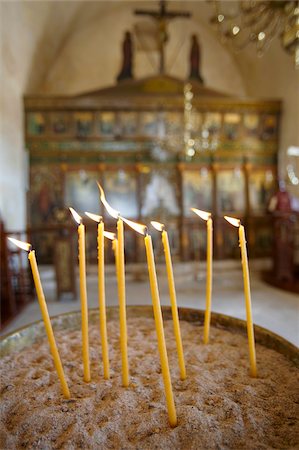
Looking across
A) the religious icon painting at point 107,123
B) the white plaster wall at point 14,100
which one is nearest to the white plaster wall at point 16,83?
the white plaster wall at point 14,100

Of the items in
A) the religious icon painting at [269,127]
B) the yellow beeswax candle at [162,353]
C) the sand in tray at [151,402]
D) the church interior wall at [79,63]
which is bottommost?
the sand in tray at [151,402]

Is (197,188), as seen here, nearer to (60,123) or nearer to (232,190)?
(232,190)

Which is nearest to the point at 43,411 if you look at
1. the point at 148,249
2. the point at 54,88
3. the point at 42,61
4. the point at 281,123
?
the point at 148,249

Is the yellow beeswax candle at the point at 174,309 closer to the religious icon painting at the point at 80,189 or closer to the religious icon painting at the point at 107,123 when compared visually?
the religious icon painting at the point at 80,189

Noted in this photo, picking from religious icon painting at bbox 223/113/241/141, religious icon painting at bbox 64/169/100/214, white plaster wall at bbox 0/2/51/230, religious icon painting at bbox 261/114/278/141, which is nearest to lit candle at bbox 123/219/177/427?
white plaster wall at bbox 0/2/51/230

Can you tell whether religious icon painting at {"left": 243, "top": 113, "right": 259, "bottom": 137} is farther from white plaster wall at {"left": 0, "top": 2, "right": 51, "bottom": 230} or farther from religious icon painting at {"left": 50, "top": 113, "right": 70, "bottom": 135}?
white plaster wall at {"left": 0, "top": 2, "right": 51, "bottom": 230}

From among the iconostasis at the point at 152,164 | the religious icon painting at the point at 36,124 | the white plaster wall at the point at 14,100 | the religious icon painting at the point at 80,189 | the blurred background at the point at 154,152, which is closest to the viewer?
the white plaster wall at the point at 14,100

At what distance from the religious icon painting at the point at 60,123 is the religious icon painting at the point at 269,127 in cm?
522

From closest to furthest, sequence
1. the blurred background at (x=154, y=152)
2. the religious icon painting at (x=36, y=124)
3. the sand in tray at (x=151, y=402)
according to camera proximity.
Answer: the sand in tray at (x=151, y=402) < the blurred background at (x=154, y=152) < the religious icon painting at (x=36, y=124)

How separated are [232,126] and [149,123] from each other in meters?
2.25

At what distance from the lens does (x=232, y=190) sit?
8.47 meters

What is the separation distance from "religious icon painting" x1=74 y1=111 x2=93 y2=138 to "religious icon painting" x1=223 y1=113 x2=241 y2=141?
3566 millimetres

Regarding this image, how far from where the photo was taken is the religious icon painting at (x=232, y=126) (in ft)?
27.6

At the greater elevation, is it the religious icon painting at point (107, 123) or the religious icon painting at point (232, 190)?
the religious icon painting at point (107, 123)
